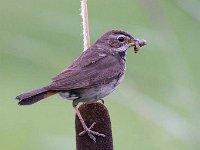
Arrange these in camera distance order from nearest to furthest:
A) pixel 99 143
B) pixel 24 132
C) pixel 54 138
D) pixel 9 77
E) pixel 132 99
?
Result: pixel 99 143 < pixel 132 99 < pixel 54 138 < pixel 24 132 < pixel 9 77

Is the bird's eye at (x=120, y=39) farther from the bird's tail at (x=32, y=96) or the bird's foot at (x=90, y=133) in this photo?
the bird's foot at (x=90, y=133)

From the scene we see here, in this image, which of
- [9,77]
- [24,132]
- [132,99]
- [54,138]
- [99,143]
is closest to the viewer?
[99,143]

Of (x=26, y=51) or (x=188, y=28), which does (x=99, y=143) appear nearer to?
(x=26, y=51)

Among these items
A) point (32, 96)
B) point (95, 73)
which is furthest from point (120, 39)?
point (32, 96)

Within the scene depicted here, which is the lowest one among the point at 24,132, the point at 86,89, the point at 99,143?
the point at 99,143

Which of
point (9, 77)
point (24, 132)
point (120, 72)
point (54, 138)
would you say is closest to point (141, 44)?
point (120, 72)

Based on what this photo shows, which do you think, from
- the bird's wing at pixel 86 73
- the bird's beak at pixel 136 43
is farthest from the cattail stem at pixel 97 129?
the bird's beak at pixel 136 43

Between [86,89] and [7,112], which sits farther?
[7,112]

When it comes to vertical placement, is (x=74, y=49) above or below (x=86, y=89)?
above
